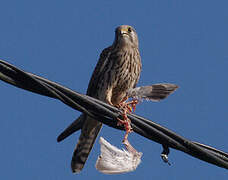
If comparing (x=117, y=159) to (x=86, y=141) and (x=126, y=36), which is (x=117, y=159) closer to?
(x=86, y=141)

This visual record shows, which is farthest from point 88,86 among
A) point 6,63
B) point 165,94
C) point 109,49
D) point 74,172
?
point 6,63

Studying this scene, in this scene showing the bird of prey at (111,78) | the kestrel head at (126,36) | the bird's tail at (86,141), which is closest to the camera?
the bird of prey at (111,78)

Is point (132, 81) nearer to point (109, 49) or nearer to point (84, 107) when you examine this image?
point (109, 49)

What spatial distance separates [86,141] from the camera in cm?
616

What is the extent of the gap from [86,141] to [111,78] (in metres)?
0.98

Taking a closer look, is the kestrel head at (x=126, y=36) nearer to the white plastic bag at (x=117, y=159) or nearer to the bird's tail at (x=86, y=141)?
the bird's tail at (x=86, y=141)

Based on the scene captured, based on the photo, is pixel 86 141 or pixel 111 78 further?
pixel 86 141

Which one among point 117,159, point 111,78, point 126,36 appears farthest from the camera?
point 126,36

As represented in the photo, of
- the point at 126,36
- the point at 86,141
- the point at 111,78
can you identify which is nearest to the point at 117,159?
the point at 111,78

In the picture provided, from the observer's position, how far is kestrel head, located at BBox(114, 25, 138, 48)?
6.04 m

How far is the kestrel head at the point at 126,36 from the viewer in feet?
19.8

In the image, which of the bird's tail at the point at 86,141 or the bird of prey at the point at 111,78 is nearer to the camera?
the bird of prey at the point at 111,78

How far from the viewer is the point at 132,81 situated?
5.79 m

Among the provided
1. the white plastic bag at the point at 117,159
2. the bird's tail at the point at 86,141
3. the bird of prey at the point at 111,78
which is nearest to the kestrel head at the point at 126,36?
the bird of prey at the point at 111,78
